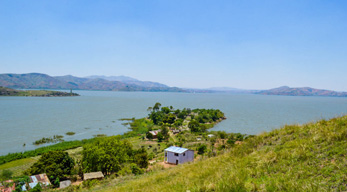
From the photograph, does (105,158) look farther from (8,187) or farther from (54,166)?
(8,187)

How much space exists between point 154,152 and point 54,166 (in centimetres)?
1942

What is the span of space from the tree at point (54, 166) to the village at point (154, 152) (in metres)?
0.46

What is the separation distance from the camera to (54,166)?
25.4 metres

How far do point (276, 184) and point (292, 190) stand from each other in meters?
0.37

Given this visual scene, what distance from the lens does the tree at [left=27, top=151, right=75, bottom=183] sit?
24.9 m

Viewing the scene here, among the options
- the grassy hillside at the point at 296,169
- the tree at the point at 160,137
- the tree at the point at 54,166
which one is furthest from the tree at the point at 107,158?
the tree at the point at 160,137

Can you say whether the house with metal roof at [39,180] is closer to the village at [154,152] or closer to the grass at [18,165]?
the village at [154,152]

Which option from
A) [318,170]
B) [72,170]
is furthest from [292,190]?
[72,170]

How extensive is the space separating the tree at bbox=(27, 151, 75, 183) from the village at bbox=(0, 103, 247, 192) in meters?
0.46

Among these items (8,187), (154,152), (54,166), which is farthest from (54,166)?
(154,152)

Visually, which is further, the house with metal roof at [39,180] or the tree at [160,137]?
the tree at [160,137]

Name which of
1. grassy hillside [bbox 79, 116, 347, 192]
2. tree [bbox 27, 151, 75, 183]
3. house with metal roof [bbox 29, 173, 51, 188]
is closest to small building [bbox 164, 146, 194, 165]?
tree [bbox 27, 151, 75, 183]

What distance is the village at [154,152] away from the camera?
19.9 m

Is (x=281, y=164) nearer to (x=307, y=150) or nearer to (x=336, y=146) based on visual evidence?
(x=307, y=150)
